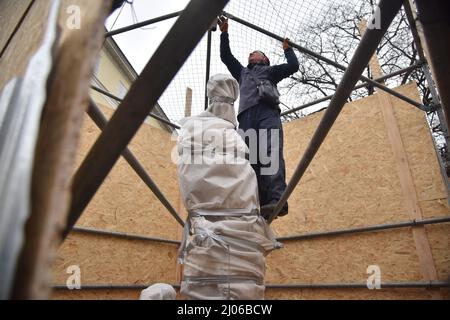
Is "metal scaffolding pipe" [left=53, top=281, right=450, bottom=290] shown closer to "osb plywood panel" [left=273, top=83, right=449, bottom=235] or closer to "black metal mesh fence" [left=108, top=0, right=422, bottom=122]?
"osb plywood panel" [left=273, top=83, right=449, bottom=235]

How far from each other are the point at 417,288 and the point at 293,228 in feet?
4.89

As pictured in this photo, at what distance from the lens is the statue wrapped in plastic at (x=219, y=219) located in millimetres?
1660

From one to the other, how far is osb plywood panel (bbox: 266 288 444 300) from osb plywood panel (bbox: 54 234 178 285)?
4.79ft

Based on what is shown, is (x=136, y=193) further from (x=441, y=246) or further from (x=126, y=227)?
(x=441, y=246)

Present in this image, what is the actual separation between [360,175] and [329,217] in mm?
663

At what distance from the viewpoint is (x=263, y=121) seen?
2771 mm

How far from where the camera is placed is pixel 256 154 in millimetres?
2633

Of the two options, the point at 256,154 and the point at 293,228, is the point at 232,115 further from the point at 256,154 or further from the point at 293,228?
the point at 293,228

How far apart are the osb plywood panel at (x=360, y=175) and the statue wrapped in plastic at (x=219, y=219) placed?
92.0 inches

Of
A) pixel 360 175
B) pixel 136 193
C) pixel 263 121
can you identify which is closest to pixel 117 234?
pixel 136 193

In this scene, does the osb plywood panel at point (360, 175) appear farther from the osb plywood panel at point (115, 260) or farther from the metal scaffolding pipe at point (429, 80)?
the osb plywood panel at point (115, 260)

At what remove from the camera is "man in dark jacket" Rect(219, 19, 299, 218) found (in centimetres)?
248
